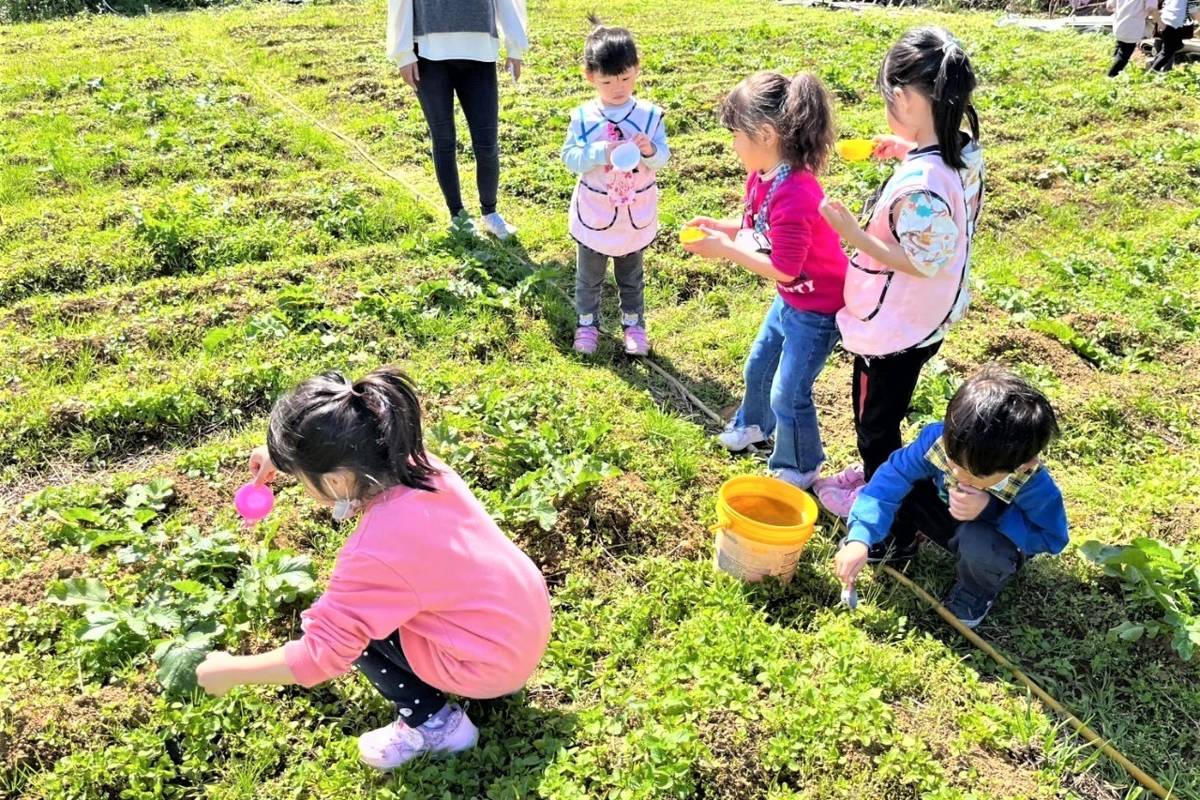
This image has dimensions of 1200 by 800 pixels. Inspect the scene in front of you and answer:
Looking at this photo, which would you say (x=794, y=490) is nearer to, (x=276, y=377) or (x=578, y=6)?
(x=276, y=377)

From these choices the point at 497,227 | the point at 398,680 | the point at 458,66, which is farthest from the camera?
the point at 497,227

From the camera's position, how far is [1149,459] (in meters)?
3.74

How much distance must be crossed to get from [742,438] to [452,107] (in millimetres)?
2932

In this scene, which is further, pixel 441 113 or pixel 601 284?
pixel 441 113

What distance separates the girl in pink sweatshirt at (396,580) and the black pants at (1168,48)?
10728 millimetres

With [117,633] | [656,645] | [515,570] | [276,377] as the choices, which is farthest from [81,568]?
[656,645]

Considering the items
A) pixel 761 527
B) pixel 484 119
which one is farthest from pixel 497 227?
pixel 761 527

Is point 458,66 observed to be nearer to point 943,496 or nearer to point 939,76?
point 939,76

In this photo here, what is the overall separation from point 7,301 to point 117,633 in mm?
3022

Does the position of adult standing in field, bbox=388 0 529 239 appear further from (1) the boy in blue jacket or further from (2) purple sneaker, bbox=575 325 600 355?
(1) the boy in blue jacket

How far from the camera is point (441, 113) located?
202 inches

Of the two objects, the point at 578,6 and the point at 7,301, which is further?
the point at 578,6

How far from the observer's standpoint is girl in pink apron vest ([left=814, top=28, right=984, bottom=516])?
2463 millimetres

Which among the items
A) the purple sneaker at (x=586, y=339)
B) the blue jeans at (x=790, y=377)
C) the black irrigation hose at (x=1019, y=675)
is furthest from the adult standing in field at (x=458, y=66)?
the blue jeans at (x=790, y=377)
